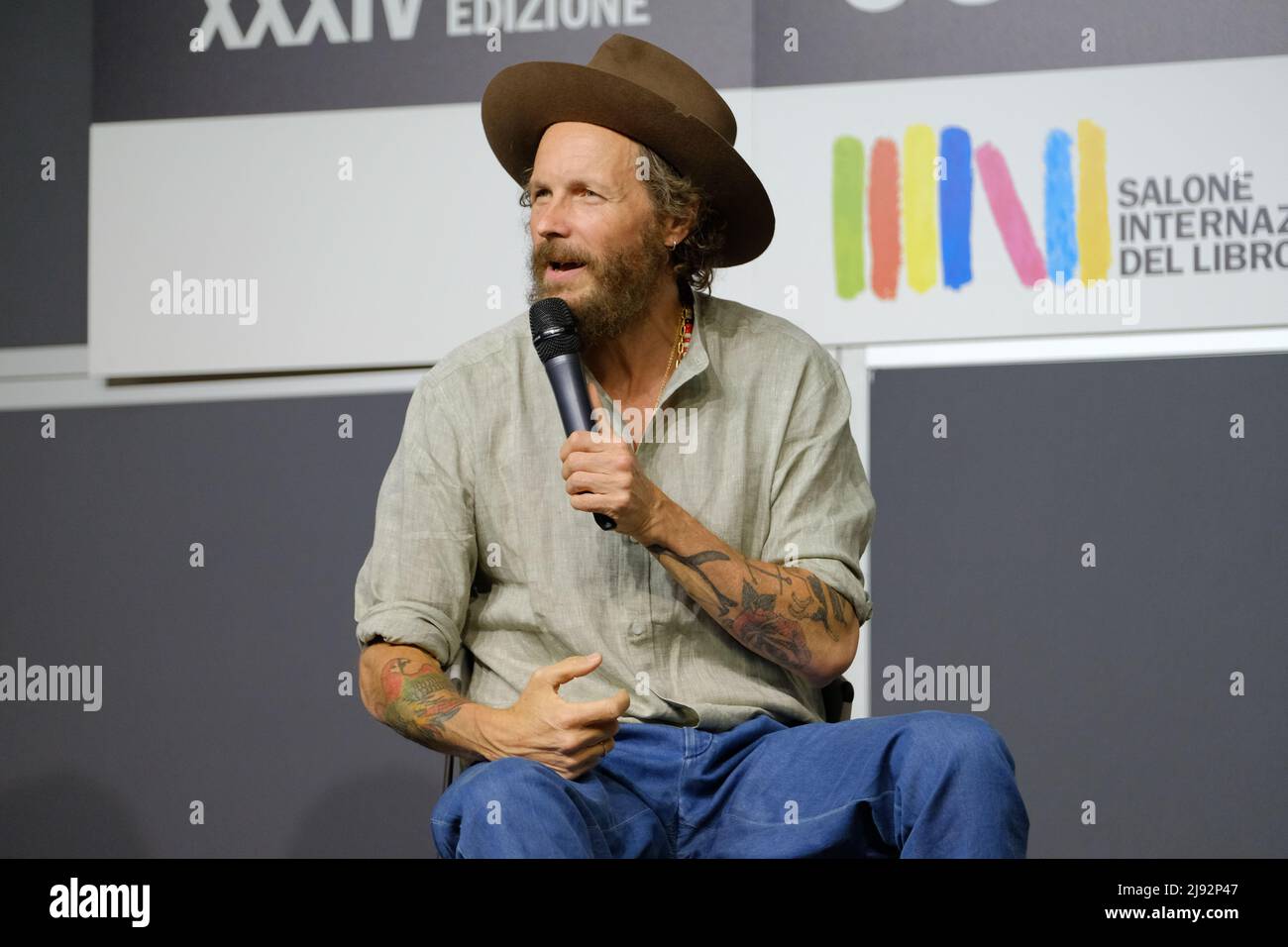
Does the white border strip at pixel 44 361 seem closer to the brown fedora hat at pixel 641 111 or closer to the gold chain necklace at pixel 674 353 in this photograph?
the brown fedora hat at pixel 641 111

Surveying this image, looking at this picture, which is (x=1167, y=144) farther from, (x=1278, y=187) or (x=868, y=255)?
(x=868, y=255)

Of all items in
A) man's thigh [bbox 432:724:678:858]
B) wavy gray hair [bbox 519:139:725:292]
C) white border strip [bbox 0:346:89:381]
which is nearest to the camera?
man's thigh [bbox 432:724:678:858]

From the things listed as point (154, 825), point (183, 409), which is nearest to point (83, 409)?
point (183, 409)

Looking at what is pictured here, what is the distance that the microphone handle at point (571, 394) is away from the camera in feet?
6.43

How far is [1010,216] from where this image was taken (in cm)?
318

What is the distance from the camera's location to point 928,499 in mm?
3242

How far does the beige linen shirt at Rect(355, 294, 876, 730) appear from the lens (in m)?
2.08

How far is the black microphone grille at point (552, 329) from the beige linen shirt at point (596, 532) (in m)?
0.13

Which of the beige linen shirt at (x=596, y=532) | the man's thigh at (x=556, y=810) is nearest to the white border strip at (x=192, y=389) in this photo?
the beige linen shirt at (x=596, y=532)

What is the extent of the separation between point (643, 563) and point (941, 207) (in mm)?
1426

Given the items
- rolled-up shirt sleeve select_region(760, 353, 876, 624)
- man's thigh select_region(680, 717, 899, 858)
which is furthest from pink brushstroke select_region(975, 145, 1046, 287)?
man's thigh select_region(680, 717, 899, 858)

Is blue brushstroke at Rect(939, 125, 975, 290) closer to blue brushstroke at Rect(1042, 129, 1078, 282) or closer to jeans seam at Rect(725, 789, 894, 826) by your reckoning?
blue brushstroke at Rect(1042, 129, 1078, 282)
